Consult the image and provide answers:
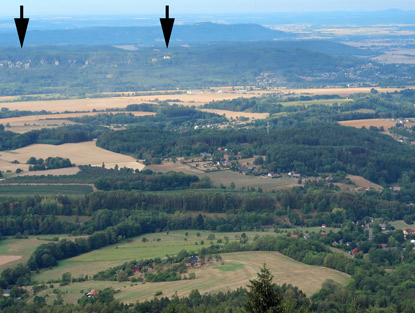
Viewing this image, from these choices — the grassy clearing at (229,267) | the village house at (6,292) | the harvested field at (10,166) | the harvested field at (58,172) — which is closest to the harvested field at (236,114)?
the harvested field at (10,166)

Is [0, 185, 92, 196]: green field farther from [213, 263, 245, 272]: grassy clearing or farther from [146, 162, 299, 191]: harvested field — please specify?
[213, 263, 245, 272]: grassy clearing

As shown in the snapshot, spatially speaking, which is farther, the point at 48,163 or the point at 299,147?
the point at 299,147

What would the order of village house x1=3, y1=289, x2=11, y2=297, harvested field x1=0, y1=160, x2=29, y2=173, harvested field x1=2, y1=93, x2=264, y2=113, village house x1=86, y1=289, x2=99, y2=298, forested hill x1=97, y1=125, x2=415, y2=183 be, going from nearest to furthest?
village house x1=86, y1=289, x2=99, y2=298
village house x1=3, y1=289, x2=11, y2=297
harvested field x1=0, y1=160, x2=29, y2=173
forested hill x1=97, y1=125, x2=415, y2=183
harvested field x1=2, y1=93, x2=264, y2=113

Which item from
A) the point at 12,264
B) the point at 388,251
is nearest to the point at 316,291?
the point at 388,251

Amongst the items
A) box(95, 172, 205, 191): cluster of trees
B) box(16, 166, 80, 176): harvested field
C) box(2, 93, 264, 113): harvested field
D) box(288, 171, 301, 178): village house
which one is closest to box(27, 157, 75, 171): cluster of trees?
box(16, 166, 80, 176): harvested field

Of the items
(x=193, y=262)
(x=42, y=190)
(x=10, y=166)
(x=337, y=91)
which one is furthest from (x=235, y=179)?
(x=337, y=91)

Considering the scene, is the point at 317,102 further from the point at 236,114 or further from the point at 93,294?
the point at 93,294
